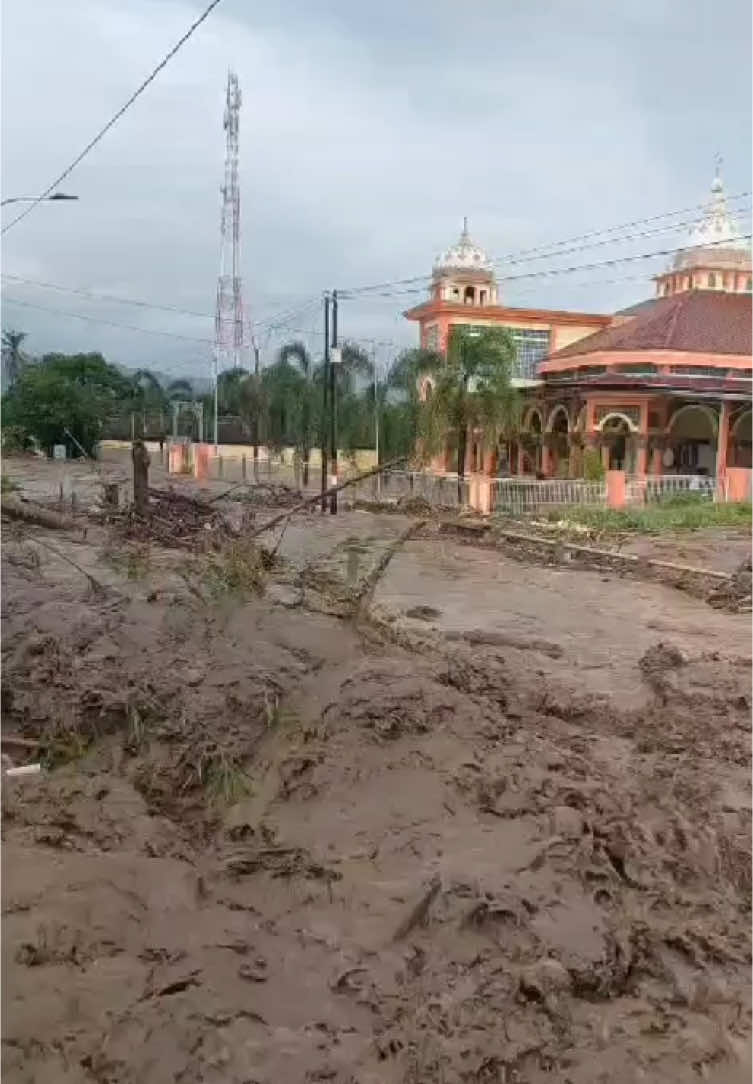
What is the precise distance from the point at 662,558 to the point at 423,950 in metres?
14.5

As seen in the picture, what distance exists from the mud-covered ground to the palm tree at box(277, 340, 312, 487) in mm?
25446

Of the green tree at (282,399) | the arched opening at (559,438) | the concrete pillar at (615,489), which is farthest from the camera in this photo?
the green tree at (282,399)

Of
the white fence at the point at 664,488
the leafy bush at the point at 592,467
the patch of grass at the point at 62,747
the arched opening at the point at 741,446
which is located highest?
the arched opening at the point at 741,446

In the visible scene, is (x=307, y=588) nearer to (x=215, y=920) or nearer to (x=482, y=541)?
(x=215, y=920)

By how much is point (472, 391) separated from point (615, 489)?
4606 millimetres

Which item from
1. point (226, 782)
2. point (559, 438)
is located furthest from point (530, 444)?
point (226, 782)

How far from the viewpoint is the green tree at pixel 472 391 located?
2625 cm

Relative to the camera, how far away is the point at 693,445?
32719 mm

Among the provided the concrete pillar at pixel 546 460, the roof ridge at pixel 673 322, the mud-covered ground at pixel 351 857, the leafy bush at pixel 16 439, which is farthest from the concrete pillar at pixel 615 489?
the leafy bush at pixel 16 439

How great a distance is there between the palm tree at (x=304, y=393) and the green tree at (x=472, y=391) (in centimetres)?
716

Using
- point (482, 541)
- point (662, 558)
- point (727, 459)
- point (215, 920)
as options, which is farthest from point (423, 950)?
point (727, 459)

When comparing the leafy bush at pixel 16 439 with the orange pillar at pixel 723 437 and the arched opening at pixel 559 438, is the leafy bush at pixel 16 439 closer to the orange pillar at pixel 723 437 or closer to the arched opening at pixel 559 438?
the arched opening at pixel 559 438

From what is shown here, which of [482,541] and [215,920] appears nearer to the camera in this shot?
[215,920]

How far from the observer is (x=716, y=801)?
19.6 feet
